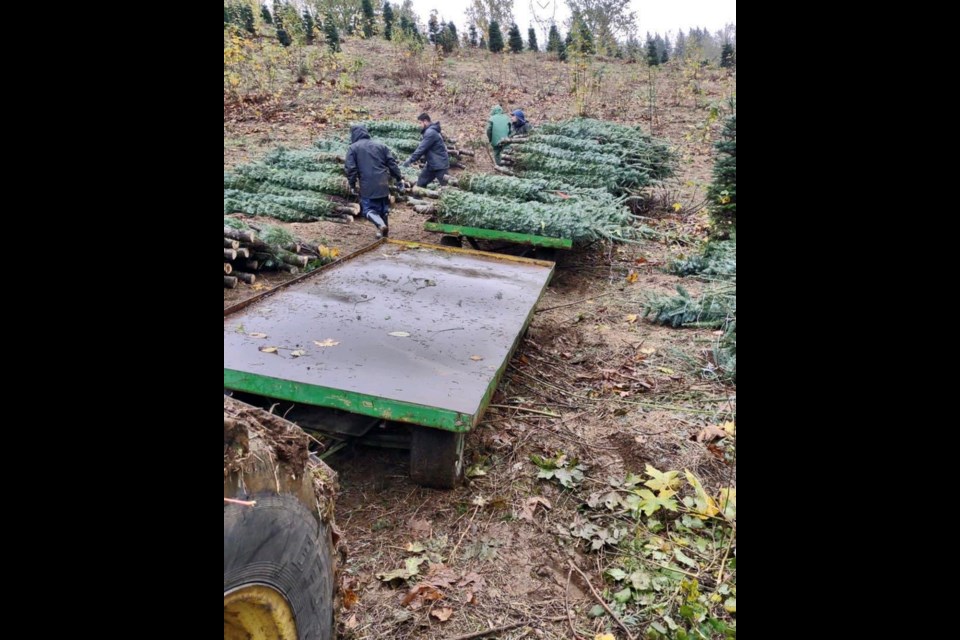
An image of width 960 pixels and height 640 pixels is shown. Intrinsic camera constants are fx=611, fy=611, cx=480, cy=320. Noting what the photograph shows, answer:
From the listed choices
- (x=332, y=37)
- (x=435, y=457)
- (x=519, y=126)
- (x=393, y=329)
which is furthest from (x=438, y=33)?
(x=435, y=457)

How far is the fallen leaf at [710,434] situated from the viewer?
4395 millimetres

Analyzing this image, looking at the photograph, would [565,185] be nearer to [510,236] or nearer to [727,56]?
[510,236]

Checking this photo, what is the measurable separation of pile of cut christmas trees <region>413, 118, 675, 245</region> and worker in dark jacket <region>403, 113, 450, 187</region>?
2.71ft

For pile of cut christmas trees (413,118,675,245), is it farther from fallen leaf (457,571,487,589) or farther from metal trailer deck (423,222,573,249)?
fallen leaf (457,571,487,589)

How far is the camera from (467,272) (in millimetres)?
6566

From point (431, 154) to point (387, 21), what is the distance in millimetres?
25252

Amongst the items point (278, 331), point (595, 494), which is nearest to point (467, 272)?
Answer: point (278, 331)

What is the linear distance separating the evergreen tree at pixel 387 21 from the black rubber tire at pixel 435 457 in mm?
31743

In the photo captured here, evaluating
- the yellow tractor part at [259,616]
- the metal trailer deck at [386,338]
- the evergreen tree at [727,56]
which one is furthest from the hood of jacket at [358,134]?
the evergreen tree at [727,56]

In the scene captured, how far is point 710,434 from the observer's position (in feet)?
14.5

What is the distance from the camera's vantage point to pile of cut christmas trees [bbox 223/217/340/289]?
7.20 meters

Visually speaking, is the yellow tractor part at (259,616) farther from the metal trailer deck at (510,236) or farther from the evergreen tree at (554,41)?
the evergreen tree at (554,41)
